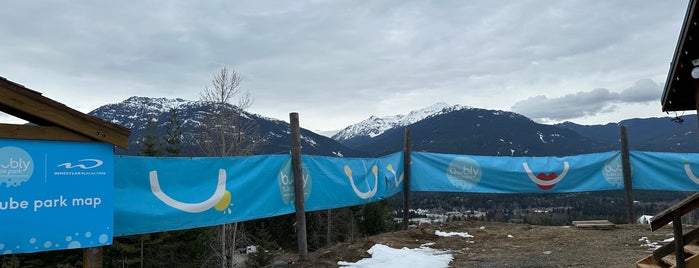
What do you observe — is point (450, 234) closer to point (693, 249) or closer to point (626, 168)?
point (626, 168)

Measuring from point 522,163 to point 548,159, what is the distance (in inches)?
28.6

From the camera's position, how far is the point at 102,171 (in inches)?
178

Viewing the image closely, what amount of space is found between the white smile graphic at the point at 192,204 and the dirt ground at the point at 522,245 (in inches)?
77.2

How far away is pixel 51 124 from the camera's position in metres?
4.32

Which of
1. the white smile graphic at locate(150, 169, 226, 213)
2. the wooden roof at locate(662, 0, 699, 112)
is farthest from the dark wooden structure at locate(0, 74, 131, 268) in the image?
the wooden roof at locate(662, 0, 699, 112)

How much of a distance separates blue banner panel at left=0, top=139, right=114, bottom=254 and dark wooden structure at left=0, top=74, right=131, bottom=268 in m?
0.08

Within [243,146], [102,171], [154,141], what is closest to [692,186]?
[102,171]

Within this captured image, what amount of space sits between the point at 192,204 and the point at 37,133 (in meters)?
2.11

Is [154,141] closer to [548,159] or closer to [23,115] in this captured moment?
[548,159]

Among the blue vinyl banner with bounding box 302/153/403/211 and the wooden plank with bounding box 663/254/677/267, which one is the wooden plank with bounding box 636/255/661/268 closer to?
the wooden plank with bounding box 663/254/677/267

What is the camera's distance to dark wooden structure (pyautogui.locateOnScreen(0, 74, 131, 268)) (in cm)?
406

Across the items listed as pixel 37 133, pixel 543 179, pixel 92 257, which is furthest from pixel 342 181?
pixel 37 133

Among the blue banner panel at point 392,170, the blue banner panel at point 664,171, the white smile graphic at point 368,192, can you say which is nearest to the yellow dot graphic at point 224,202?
the white smile graphic at point 368,192

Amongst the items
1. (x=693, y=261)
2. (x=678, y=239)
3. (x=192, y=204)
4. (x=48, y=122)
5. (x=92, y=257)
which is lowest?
(x=693, y=261)
